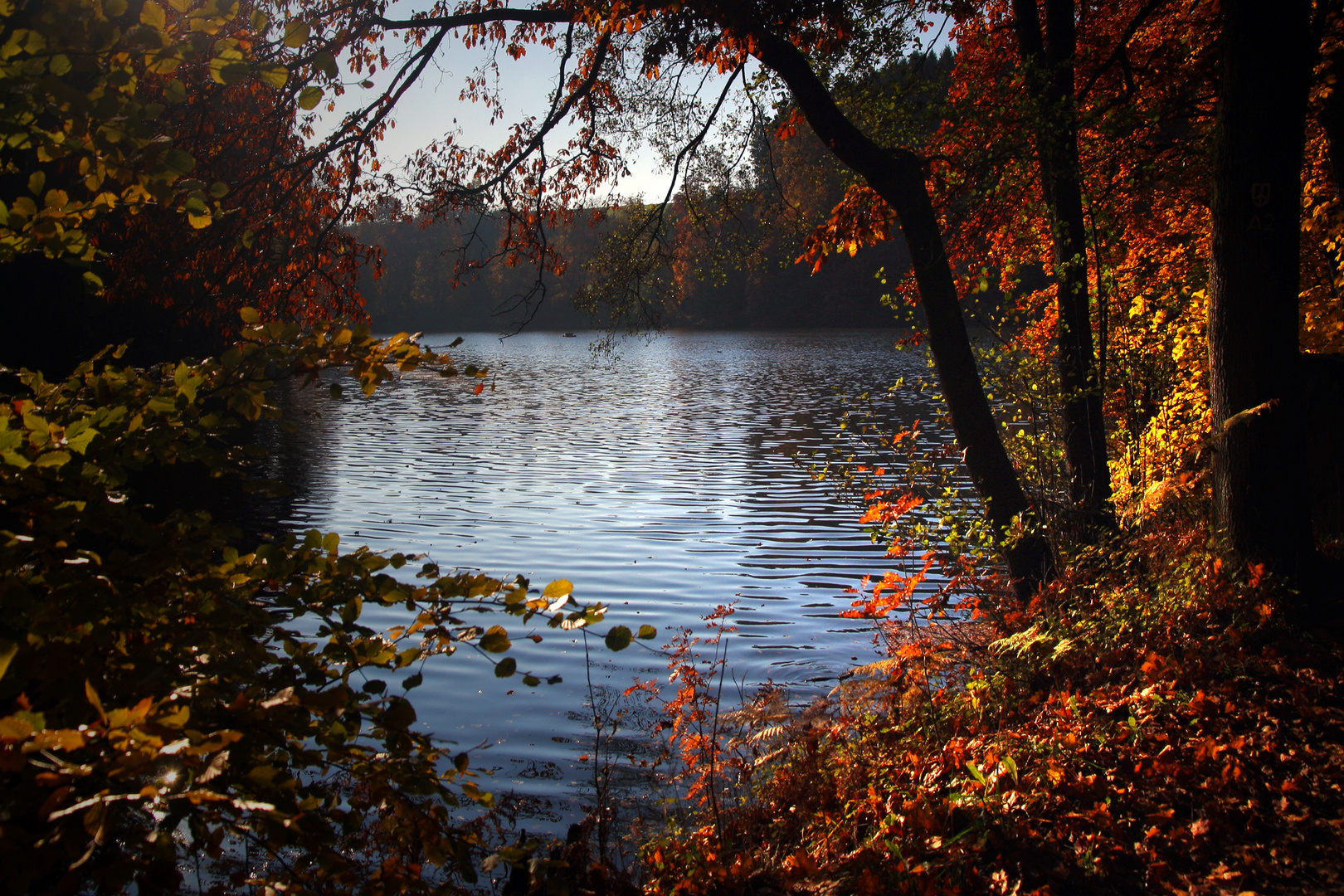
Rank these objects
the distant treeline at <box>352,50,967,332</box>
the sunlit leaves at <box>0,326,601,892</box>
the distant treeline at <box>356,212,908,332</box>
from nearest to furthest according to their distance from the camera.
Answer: the sunlit leaves at <box>0,326,601,892</box>
the distant treeline at <box>352,50,967,332</box>
the distant treeline at <box>356,212,908,332</box>

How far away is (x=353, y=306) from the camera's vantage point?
8375mm

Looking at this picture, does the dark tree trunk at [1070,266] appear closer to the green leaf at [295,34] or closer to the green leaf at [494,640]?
the green leaf at [494,640]

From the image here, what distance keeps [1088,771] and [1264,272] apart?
3.22 meters

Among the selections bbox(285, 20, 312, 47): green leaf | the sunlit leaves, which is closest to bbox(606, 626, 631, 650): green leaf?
the sunlit leaves

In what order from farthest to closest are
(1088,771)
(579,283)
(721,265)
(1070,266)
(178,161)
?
(579,283), (721,265), (1070,266), (1088,771), (178,161)

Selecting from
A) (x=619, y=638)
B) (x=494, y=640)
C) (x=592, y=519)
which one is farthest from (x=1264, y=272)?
(x=592, y=519)

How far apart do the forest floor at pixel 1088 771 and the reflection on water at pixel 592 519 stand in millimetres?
1972

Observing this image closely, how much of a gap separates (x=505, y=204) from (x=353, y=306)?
71.4 inches

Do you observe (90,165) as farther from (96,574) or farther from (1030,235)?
(1030,235)

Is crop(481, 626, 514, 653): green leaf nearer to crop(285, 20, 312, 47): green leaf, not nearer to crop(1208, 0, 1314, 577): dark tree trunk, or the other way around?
crop(285, 20, 312, 47): green leaf

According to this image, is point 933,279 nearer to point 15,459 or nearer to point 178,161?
point 178,161

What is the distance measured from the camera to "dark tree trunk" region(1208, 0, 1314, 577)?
503cm

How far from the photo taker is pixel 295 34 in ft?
7.14

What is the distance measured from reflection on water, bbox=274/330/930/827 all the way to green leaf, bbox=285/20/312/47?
3.00 ft
